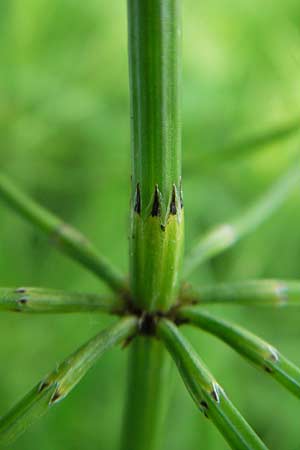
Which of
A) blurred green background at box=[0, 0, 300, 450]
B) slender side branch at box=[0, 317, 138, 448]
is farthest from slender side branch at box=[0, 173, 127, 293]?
blurred green background at box=[0, 0, 300, 450]

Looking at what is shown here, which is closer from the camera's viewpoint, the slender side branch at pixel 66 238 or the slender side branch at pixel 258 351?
the slender side branch at pixel 258 351

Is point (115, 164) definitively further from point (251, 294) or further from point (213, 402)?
point (213, 402)

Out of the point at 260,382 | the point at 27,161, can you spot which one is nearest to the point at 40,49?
the point at 27,161

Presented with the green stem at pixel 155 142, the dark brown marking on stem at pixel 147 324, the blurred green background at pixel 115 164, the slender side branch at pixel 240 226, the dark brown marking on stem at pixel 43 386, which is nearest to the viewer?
the green stem at pixel 155 142

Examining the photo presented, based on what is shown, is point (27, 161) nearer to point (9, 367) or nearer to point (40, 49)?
point (40, 49)

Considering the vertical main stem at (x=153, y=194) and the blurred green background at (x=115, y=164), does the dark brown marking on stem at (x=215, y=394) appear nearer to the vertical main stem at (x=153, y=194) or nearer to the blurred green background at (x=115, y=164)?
the vertical main stem at (x=153, y=194)

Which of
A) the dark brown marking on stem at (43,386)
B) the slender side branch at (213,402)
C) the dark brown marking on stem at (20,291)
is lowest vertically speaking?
the slender side branch at (213,402)

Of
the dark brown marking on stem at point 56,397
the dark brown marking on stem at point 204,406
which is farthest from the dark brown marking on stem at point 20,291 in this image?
the dark brown marking on stem at point 204,406
